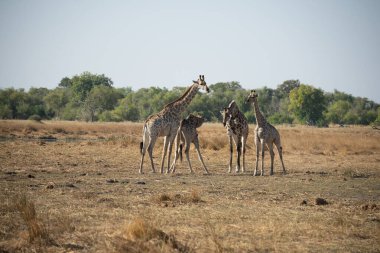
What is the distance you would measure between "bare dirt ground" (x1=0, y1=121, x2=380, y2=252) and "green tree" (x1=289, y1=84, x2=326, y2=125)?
190 feet

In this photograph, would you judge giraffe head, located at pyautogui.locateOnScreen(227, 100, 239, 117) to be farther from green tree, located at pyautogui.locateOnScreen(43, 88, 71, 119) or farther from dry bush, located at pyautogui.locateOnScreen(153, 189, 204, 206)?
green tree, located at pyautogui.locateOnScreen(43, 88, 71, 119)

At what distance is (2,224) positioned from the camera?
902cm

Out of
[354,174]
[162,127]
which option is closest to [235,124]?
[162,127]

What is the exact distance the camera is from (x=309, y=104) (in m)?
77.8

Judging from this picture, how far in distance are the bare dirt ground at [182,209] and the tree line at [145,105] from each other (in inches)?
2105

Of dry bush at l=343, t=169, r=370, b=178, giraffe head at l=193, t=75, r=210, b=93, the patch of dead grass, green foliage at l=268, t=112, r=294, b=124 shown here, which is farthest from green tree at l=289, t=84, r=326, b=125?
the patch of dead grass

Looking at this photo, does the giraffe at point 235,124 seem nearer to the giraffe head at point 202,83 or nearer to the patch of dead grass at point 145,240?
the giraffe head at point 202,83

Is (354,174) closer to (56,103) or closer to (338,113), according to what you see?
(338,113)

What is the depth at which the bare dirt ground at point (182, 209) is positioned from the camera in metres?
8.05

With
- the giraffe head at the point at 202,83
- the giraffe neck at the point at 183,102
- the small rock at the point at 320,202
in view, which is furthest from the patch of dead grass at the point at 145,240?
the giraffe head at the point at 202,83

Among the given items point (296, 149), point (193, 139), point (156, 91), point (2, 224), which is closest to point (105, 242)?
point (2, 224)

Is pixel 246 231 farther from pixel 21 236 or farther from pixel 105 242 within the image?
pixel 21 236

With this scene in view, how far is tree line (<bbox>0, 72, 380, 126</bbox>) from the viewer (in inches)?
3085

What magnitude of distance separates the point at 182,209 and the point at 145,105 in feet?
278
